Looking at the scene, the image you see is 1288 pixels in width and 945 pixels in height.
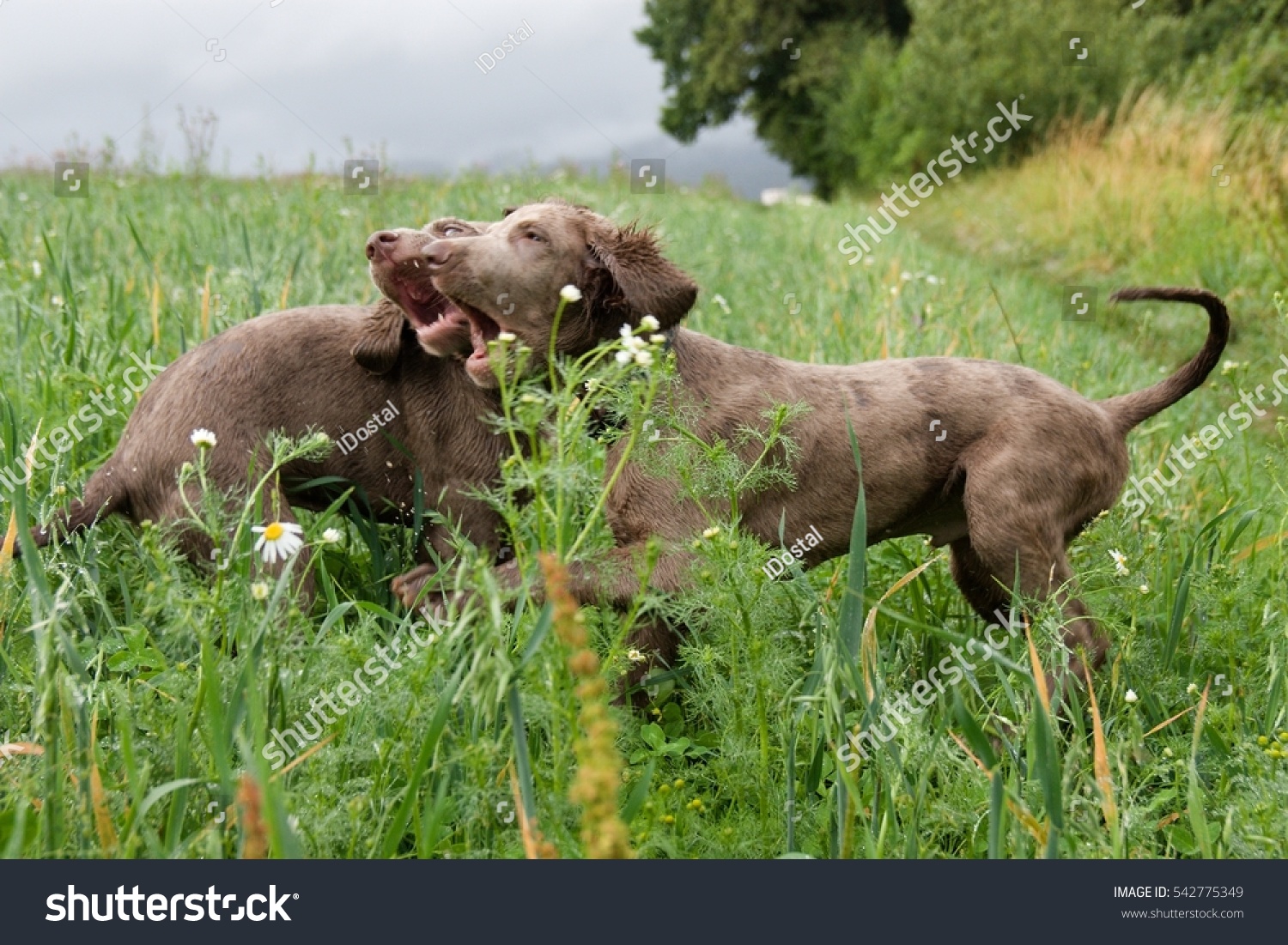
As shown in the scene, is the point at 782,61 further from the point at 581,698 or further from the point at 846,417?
the point at 581,698

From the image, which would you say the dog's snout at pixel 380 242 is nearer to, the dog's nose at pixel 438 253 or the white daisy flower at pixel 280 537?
the dog's nose at pixel 438 253

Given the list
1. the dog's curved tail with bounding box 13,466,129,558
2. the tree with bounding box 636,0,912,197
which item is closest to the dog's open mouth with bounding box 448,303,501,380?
the dog's curved tail with bounding box 13,466,129,558

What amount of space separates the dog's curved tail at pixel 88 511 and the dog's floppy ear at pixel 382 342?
70 centimetres

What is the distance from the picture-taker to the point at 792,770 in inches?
86.7

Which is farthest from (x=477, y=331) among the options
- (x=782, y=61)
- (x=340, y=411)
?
(x=782, y=61)

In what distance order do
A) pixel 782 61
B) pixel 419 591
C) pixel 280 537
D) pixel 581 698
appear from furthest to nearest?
pixel 782 61
pixel 419 591
pixel 280 537
pixel 581 698

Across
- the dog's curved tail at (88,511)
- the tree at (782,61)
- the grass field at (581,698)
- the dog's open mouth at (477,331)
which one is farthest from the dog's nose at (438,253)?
the tree at (782,61)

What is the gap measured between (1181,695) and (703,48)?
118 feet

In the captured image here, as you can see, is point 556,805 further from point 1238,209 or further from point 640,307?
point 1238,209

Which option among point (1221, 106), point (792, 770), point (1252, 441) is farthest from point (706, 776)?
point (1221, 106)

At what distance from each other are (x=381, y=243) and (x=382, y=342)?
0.29 meters

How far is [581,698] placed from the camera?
4.87ft

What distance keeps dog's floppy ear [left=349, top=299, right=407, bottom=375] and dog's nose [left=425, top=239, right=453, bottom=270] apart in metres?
0.30

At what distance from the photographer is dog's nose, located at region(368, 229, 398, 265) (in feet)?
9.60
